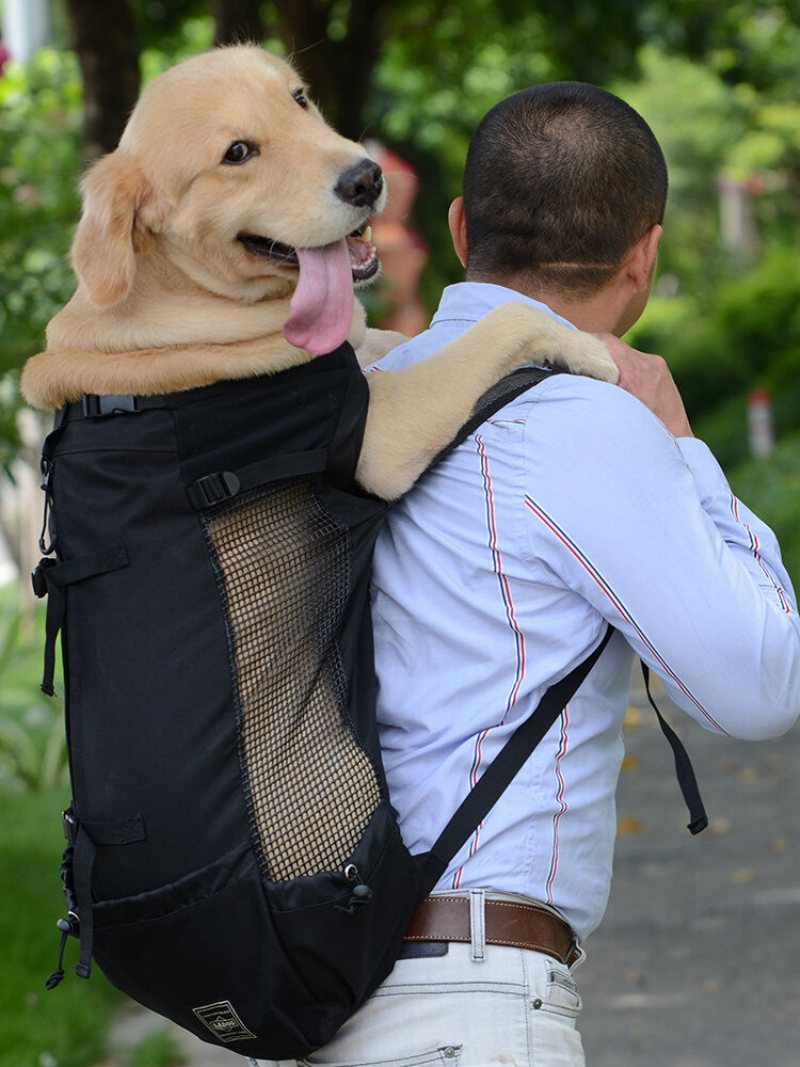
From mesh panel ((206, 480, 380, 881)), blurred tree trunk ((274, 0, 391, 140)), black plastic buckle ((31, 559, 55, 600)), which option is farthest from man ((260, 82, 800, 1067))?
blurred tree trunk ((274, 0, 391, 140))

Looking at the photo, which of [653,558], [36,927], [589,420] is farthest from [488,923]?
[36,927]

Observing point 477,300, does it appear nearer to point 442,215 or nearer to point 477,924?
point 477,924

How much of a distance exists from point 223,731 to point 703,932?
14.1ft

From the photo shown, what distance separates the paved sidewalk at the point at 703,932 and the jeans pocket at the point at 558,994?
290 centimetres

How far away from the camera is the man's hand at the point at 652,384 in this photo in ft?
7.61

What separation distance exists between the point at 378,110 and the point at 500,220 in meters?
19.1

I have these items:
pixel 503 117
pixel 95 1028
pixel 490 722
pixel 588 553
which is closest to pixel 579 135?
pixel 503 117

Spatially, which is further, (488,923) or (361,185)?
(361,185)

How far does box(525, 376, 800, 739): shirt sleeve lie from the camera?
1.97m

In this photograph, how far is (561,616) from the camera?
2092 mm

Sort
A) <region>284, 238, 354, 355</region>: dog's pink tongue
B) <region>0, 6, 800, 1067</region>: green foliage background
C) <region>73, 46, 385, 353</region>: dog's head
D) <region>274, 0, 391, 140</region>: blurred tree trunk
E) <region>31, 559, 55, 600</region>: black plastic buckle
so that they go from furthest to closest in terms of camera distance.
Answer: <region>274, 0, 391, 140</region>: blurred tree trunk
<region>0, 6, 800, 1067</region>: green foliage background
<region>73, 46, 385, 353</region>: dog's head
<region>284, 238, 354, 355</region>: dog's pink tongue
<region>31, 559, 55, 600</region>: black plastic buckle

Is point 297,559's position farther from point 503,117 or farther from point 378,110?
point 378,110

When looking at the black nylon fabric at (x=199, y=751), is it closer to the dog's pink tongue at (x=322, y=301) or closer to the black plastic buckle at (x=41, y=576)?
the black plastic buckle at (x=41, y=576)

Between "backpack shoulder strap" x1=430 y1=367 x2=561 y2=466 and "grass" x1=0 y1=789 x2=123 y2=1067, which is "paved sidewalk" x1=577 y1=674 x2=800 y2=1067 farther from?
"backpack shoulder strap" x1=430 y1=367 x2=561 y2=466
